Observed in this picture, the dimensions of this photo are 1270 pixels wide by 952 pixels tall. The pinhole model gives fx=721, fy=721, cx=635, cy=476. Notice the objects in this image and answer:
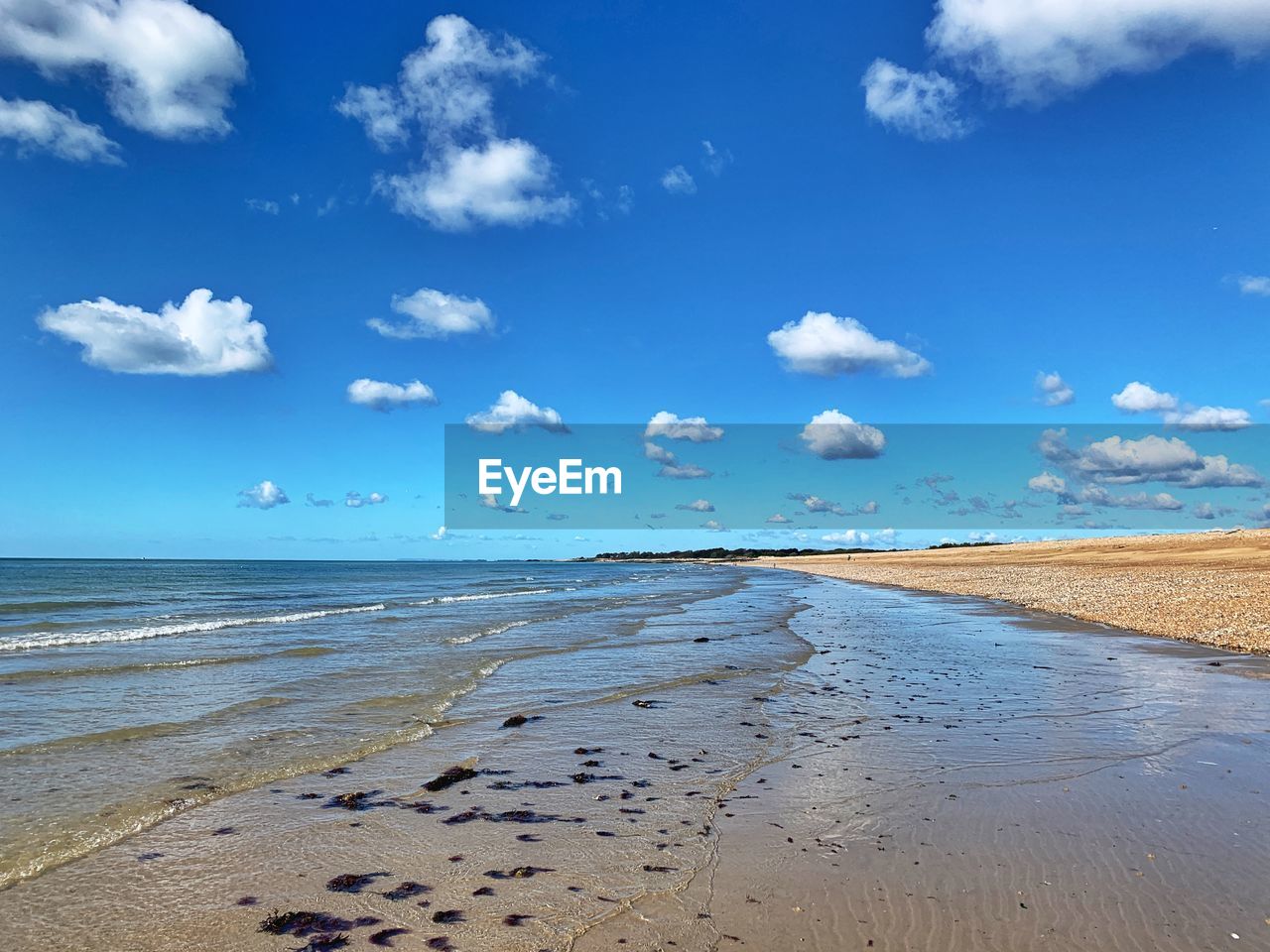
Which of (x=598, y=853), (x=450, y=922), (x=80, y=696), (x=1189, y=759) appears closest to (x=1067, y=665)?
(x=1189, y=759)

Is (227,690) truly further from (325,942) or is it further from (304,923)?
(325,942)

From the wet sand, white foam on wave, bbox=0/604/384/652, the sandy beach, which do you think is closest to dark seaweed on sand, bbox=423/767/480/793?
the wet sand

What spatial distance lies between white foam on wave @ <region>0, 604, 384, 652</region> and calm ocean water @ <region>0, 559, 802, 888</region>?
0.35 ft

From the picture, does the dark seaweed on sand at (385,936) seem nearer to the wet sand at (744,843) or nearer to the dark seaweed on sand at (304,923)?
the wet sand at (744,843)

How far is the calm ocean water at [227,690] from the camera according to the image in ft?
25.8

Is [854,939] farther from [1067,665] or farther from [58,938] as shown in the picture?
[1067,665]

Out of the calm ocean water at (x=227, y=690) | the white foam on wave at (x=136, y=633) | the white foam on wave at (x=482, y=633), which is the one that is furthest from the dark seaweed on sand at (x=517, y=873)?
the white foam on wave at (x=136, y=633)

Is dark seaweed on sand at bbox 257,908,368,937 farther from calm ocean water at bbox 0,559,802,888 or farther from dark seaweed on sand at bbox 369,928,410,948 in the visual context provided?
calm ocean water at bbox 0,559,802,888

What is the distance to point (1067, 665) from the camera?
51.4 feet

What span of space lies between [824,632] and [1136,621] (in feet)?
31.2

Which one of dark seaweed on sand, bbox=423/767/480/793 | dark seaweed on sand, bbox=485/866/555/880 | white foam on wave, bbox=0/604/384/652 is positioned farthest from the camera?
white foam on wave, bbox=0/604/384/652

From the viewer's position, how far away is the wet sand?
4859 mm

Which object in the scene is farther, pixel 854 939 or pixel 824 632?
pixel 824 632

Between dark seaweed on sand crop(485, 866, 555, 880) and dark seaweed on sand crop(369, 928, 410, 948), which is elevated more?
dark seaweed on sand crop(369, 928, 410, 948)
